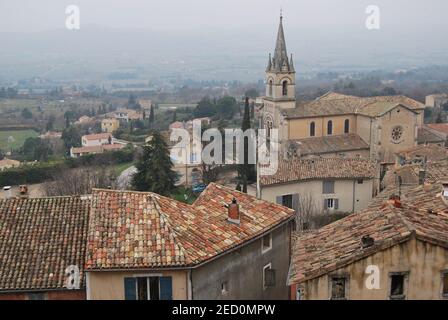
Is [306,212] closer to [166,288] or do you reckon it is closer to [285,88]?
[166,288]

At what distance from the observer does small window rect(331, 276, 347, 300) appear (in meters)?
11.7

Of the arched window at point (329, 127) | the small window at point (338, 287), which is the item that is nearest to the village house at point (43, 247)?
the small window at point (338, 287)

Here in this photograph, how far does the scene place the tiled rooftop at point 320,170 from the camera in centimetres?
3164

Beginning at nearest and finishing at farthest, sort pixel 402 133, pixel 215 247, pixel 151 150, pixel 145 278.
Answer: pixel 145 278 < pixel 215 247 < pixel 151 150 < pixel 402 133

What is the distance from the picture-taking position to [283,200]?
31.7 metres

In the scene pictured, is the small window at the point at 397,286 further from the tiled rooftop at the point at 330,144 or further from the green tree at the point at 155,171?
the tiled rooftop at the point at 330,144

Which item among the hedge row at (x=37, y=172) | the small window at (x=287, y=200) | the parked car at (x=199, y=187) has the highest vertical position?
the small window at (x=287, y=200)

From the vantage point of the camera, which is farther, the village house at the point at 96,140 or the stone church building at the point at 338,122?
the village house at the point at 96,140

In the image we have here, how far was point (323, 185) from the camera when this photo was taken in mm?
32156

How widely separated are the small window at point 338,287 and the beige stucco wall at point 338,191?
19.6m
